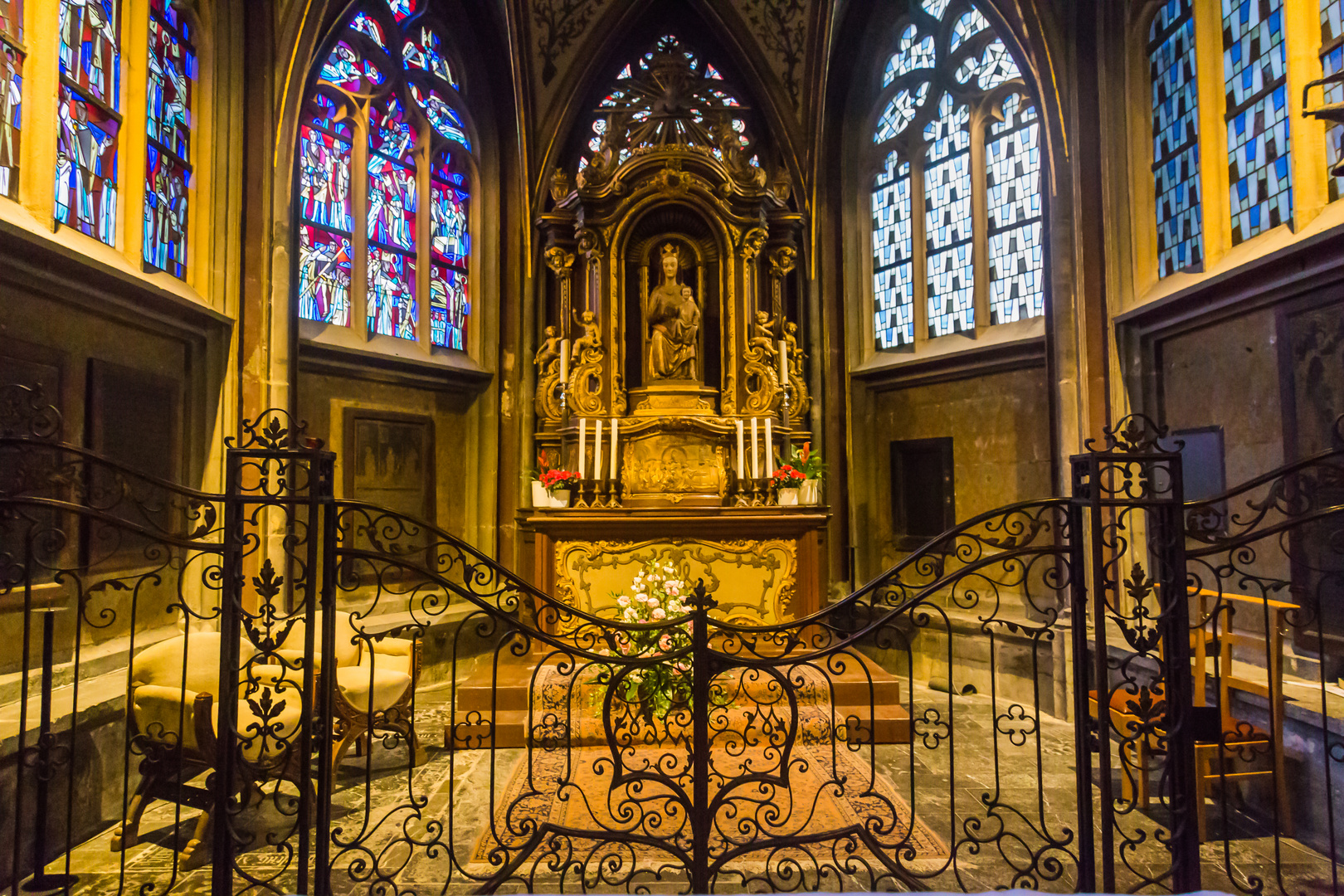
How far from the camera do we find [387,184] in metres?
8.27

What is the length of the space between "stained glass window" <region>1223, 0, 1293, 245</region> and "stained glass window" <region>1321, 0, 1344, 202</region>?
0.82 ft

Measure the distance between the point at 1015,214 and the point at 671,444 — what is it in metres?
4.12

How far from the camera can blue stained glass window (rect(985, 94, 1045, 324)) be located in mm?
7699

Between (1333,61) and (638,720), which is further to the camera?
(1333,61)

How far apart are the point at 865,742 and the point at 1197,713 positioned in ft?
9.53

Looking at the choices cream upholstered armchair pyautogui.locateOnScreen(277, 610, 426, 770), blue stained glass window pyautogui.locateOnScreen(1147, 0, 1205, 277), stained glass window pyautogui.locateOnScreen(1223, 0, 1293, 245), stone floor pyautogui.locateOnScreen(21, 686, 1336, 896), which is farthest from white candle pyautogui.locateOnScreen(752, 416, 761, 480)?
stained glass window pyautogui.locateOnScreen(1223, 0, 1293, 245)

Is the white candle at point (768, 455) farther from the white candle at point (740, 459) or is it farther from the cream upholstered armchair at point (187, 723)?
the cream upholstered armchair at point (187, 723)

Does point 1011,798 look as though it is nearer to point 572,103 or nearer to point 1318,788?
point 1318,788

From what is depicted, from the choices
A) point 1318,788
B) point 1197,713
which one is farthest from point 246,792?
point 1318,788

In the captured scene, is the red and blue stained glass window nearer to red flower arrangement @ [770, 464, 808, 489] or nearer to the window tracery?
the window tracery

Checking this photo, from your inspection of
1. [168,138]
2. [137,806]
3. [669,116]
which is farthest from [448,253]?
[137,806]

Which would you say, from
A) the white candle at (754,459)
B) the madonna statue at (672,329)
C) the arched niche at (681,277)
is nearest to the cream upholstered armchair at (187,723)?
the white candle at (754,459)

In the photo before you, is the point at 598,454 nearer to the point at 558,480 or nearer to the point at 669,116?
the point at 558,480

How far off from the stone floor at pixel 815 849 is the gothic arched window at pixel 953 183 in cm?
448
